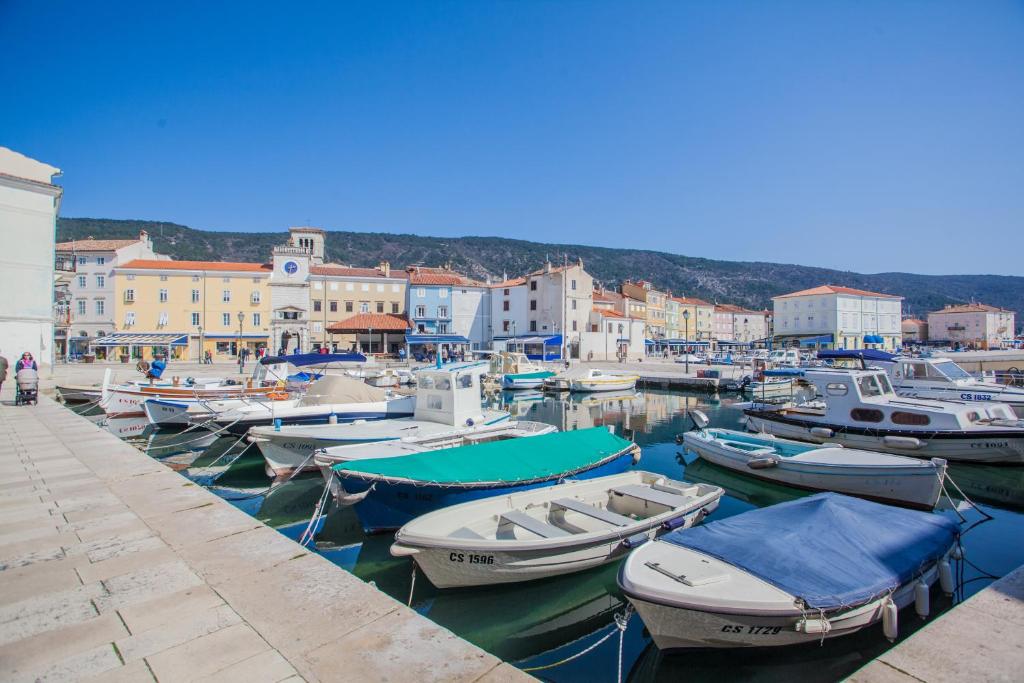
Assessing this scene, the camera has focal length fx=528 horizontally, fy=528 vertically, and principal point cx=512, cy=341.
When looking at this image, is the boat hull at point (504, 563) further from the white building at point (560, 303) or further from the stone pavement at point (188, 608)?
the white building at point (560, 303)

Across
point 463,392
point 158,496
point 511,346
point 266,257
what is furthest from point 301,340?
point 266,257

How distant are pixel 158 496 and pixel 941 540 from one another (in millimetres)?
11622

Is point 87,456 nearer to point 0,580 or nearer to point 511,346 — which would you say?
point 0,580

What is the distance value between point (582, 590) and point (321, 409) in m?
12.6

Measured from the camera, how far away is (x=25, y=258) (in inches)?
1154

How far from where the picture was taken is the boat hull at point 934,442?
15859 mm

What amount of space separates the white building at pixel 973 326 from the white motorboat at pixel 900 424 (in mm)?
129269

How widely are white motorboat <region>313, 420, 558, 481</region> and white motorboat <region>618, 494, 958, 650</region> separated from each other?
6.77m

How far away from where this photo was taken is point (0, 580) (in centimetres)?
528

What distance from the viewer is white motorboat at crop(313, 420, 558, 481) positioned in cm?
1218

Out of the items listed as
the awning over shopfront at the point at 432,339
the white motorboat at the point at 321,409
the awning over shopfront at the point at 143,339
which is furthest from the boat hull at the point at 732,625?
the awning over shopfront at the point at 143,339

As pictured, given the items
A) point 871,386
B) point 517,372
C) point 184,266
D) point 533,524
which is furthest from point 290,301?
point 533,524

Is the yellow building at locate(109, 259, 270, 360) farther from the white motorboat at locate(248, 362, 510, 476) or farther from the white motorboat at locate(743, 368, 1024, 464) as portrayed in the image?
the white motorboat at locate(743, 368, 1024, 464)

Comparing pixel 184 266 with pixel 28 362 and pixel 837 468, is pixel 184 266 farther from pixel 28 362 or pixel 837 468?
pixel 837 468
